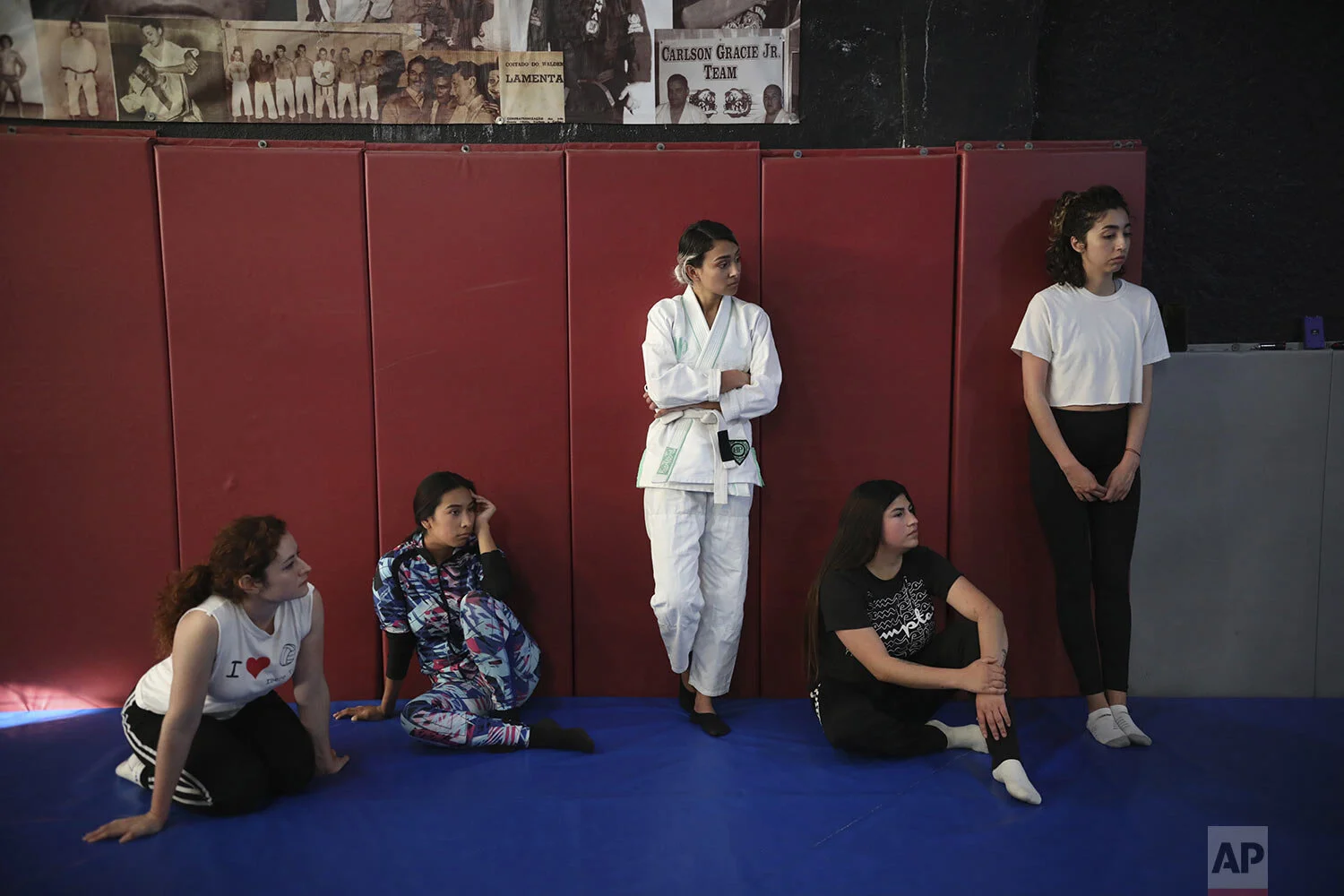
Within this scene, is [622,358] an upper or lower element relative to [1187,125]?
lower

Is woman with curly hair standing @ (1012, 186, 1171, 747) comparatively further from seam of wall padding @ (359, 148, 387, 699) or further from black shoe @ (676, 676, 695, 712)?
seam of wall padding @ (359, 148, 387, 699)

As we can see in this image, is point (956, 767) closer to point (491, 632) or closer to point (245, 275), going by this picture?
point (491, 632)

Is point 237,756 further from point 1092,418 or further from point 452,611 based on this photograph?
point 1092,418

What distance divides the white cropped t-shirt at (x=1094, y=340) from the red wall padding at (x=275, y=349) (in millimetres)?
2288

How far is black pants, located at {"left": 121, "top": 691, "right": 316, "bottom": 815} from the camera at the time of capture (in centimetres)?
238

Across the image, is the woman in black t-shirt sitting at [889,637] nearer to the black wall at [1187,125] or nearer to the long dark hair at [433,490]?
the long dark hair at [433,490]

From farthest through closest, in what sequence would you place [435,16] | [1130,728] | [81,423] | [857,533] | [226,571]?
[435,16] → [81,423] → [1130,728] → [857,533] → [226,571]

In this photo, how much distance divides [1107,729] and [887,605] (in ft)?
2.68

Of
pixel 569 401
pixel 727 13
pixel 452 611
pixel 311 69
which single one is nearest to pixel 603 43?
pixel 727 13

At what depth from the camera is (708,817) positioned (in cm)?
240

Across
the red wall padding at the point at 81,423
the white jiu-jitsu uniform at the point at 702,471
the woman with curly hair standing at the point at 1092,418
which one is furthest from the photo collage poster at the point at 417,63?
the woman with curly hair standing at the point at 1092,418

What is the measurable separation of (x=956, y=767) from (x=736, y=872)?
87 cm

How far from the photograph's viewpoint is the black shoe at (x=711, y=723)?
2.93 m

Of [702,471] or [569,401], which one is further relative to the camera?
[569,401]
